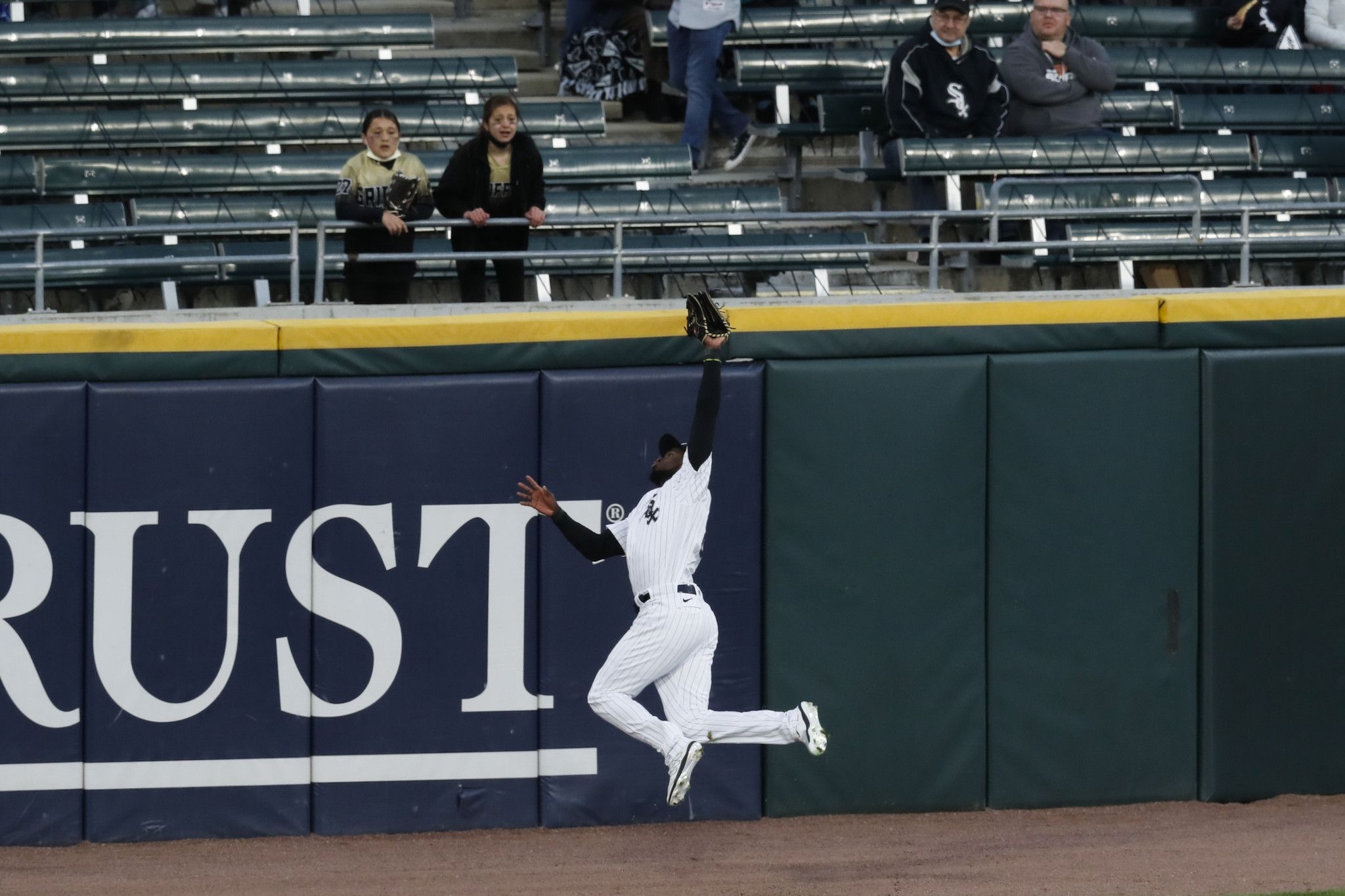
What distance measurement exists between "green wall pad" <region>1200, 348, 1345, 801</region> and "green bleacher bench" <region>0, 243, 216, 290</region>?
204 inches

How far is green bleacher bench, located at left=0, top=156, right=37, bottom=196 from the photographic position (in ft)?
33.7

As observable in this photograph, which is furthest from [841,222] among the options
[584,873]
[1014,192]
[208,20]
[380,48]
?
[584,873]

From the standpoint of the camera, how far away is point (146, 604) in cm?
719

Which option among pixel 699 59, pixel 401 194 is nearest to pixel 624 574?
pixel 401 194

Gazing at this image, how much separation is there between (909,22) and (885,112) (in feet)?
5.38

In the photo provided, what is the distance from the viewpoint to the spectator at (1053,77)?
10789 mm

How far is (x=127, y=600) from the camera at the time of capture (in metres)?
7.18

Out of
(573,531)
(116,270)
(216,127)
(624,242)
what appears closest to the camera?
(573,531)

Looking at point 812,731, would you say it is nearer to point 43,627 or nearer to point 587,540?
point 587,540

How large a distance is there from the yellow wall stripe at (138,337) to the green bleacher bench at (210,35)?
198 inches

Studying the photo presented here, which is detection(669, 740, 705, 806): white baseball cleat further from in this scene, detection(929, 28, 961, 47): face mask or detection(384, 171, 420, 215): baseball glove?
detection(929, 28, 961, 47): face mask

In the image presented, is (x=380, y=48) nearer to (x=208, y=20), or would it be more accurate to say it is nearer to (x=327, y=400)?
(x=208, y=20)

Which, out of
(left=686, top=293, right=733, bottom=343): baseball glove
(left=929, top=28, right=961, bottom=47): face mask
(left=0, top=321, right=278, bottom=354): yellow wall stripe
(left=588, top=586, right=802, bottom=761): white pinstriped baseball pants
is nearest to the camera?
(left=686, top=293, right=733, bottom=343): baseball glove

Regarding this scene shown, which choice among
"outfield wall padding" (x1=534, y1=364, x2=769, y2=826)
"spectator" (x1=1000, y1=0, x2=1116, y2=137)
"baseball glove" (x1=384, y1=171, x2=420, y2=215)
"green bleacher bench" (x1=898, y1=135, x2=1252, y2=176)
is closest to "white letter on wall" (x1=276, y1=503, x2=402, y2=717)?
"outfield wall padding" (x1=534, y1=364, x2=769, y2=826)
